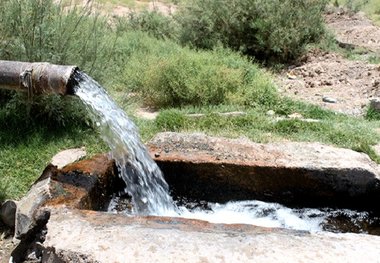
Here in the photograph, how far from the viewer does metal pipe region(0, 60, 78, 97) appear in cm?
314

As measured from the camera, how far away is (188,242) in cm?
252

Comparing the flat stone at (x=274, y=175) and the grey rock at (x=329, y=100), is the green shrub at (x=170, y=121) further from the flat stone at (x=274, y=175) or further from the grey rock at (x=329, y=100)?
the grey rock at (x=329, y=100)

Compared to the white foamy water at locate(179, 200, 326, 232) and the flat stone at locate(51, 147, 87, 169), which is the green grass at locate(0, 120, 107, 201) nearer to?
the flat stone at locate(51, 147, 87, 169)

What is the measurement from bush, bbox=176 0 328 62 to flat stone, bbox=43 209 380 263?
300 inches

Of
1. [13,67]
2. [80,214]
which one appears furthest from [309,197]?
[13,67]

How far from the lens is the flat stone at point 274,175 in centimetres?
370

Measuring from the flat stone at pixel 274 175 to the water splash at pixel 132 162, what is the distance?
0.14 meters

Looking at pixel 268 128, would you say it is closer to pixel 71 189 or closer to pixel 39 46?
pixel 39 46

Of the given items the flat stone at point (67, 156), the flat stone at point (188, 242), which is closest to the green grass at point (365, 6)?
the flat stone at point (67, 156)

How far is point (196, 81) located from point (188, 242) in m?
4.39

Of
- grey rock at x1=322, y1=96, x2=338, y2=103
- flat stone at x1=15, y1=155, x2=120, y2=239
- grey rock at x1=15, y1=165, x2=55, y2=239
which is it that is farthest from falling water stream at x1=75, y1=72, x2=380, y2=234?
grey rock at x1=322, y1=96, x2=338, y2=103

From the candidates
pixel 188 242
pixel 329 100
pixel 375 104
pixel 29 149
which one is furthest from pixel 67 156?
pixel 329 100

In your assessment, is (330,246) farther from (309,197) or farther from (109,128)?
(109,128)

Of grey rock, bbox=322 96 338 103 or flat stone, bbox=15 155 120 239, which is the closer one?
flat stone, bbox=15 155 120 239
